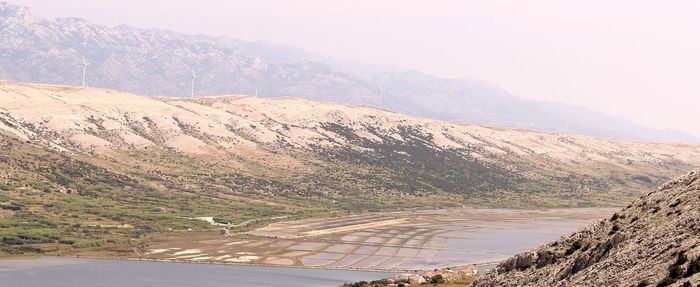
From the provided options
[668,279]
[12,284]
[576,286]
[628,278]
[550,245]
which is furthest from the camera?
A: [12,284]

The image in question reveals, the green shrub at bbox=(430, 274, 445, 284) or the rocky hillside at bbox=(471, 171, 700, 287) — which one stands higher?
the rocky hillside at bbox=(471, 171, 700, 287)

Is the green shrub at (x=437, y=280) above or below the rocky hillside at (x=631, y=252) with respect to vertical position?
below

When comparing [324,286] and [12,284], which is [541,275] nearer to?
[324,286]

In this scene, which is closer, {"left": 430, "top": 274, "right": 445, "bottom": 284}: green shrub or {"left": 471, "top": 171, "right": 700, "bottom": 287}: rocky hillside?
{"left": 471, "top": 171, "right": 700, "bottom": 287}: rocky hillside

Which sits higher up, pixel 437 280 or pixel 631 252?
pixel 631 252

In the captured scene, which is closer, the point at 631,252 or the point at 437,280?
the point at 631,252

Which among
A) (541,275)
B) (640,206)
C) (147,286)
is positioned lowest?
(147,286)

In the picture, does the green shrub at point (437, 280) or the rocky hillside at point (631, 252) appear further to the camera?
the green shrub at point (437, 280)

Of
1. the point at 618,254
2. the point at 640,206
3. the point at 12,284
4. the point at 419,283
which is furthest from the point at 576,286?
the point at 12,284
